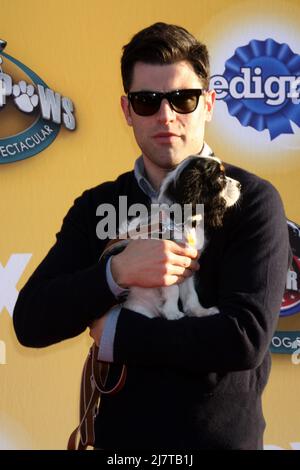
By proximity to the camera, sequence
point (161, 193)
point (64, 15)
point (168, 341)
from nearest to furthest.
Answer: point (168, 341) < point (161, 193) < point (64, 15)

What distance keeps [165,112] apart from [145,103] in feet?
0.22

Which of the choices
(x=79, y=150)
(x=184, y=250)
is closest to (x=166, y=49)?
(x=184, y=250)

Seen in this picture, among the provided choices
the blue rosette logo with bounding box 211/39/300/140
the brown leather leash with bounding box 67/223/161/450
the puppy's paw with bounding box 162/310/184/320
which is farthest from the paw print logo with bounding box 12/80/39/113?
the puppy's paw with bounding box 162/310/184/320

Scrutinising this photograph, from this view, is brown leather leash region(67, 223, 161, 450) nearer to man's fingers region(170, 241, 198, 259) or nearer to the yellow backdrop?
man's fingers region(170, 241, 198, 259)

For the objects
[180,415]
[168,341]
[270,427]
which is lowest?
[270,427]

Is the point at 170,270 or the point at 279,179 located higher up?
the point at 279,179

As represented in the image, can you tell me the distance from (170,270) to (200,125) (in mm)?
480

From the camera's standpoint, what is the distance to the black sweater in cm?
161

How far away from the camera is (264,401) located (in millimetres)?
3217

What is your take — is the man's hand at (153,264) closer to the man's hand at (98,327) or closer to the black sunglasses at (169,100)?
the man's hand at (98,327)

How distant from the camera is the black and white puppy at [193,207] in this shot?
1.77m

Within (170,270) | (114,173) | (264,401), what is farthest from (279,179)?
(170,270)

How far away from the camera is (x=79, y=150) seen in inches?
128
